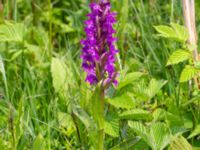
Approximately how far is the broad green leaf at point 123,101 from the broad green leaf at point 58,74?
45 cm

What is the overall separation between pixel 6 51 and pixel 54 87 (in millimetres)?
531

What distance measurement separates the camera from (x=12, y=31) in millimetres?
2482

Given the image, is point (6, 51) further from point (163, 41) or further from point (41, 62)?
point (163, 41)

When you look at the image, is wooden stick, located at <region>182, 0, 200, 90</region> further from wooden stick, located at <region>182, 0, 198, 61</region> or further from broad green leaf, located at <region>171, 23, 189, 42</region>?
broad green leaf, located at <region>171, 23, 189, 42</region>

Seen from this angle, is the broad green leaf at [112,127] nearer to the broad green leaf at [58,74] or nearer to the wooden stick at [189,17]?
the broad green leaf at [58,74]

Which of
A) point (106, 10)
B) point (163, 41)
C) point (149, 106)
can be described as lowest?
point (149, 106)

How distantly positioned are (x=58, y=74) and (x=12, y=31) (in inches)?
11.2

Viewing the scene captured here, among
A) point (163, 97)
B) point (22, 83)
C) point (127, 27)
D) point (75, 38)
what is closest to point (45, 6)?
point (75, 38)

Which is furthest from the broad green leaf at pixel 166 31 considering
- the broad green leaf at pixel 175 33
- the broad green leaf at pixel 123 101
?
the broad green leaf at pixel 123 101

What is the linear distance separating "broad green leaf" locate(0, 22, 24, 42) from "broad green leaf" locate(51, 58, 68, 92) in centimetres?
19

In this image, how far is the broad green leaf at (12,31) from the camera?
2.47 meters

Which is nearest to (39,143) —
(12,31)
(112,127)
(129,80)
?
→ (112,127)

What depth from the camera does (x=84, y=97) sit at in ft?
6.84

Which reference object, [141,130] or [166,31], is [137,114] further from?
[166,31]
